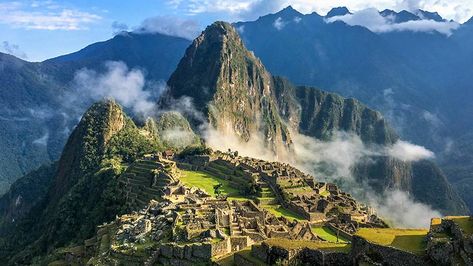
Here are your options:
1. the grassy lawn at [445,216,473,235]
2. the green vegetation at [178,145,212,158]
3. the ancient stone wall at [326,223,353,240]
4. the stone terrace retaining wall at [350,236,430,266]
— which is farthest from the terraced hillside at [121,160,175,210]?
the grassy lawn at [445,216,473,235]

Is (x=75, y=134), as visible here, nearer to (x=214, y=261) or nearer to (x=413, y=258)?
(x=214, y=261)

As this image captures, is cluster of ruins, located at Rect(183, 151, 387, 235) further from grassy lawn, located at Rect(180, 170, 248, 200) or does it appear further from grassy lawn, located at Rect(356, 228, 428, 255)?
grassy lawn, located at Rect(356, 228, 428, 255)

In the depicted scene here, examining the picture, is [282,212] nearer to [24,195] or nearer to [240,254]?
[240,254]

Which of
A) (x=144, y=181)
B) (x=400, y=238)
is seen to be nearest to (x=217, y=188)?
(x=144, y=181)

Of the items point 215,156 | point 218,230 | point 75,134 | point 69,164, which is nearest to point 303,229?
point 218,230

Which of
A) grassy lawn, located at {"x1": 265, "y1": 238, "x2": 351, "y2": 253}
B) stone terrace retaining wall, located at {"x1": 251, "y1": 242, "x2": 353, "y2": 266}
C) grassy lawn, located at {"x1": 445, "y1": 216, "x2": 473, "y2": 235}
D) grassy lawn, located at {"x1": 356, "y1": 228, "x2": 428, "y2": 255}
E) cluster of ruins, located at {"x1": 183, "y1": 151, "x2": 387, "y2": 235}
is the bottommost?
stone terrace retaining wall, located at {"x1": 251, "y1": 242, "x2": 353, "y2": 266}

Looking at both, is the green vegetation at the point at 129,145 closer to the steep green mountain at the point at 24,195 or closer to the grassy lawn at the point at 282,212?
Result: the steep green mountain at the point at 24,195

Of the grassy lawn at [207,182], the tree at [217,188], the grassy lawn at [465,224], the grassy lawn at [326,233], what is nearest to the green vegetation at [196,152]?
the grassy lawn at [207,182]
